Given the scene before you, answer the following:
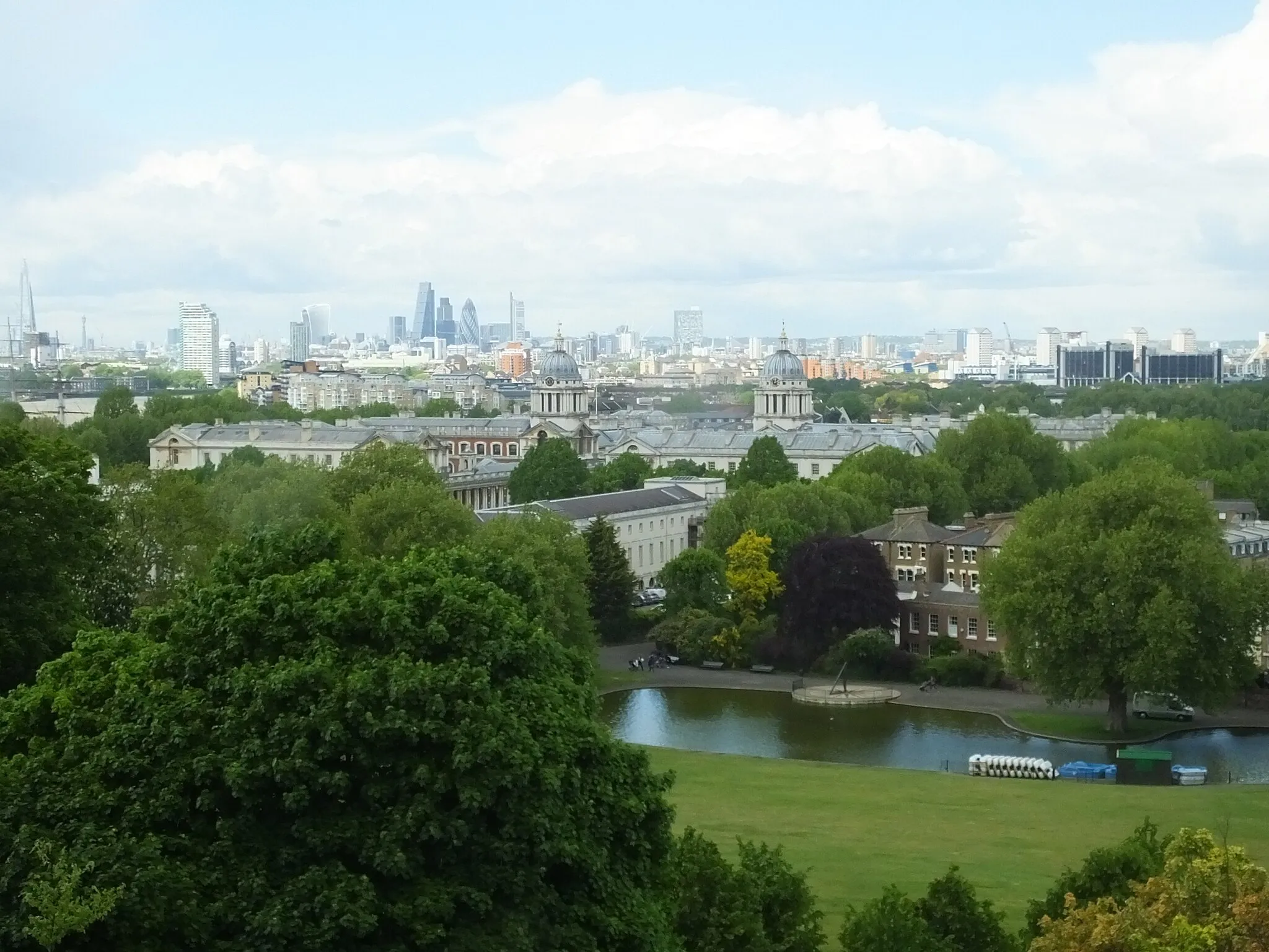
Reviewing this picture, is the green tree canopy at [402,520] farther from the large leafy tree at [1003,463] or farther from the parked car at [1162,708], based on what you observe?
the large leafy tree at [1003,463]

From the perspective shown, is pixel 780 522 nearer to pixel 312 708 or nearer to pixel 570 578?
pixel 570 578

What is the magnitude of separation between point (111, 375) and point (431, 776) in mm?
171293

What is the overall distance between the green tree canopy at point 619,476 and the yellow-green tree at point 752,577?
20474 mm

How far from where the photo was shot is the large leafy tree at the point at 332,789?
13.7m

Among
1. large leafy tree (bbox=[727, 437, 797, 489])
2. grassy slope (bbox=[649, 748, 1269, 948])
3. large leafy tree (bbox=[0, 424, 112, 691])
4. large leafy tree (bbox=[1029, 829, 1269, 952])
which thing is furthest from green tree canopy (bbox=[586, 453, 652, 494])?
large leafy tree (bbox=[1029, 829, 1269, 952])

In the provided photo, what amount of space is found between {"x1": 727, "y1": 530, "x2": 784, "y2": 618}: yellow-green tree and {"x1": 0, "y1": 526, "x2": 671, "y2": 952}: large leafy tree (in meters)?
32.1

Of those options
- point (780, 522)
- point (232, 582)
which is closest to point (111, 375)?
point (780, 522)

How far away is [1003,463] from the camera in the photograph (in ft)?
227

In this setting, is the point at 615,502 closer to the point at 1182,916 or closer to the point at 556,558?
the point at 556,558

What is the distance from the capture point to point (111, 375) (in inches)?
7057

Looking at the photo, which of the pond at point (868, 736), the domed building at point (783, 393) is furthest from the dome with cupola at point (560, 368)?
the pond at point (868, 736)

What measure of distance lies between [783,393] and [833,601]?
6583cm

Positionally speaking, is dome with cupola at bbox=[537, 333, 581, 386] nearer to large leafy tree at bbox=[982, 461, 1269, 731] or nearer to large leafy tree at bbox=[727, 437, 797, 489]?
large leafy tree at bbox=[727, 437, 797, 489]

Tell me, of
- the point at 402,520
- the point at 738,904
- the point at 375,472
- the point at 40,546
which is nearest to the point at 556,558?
the point at 402,520
